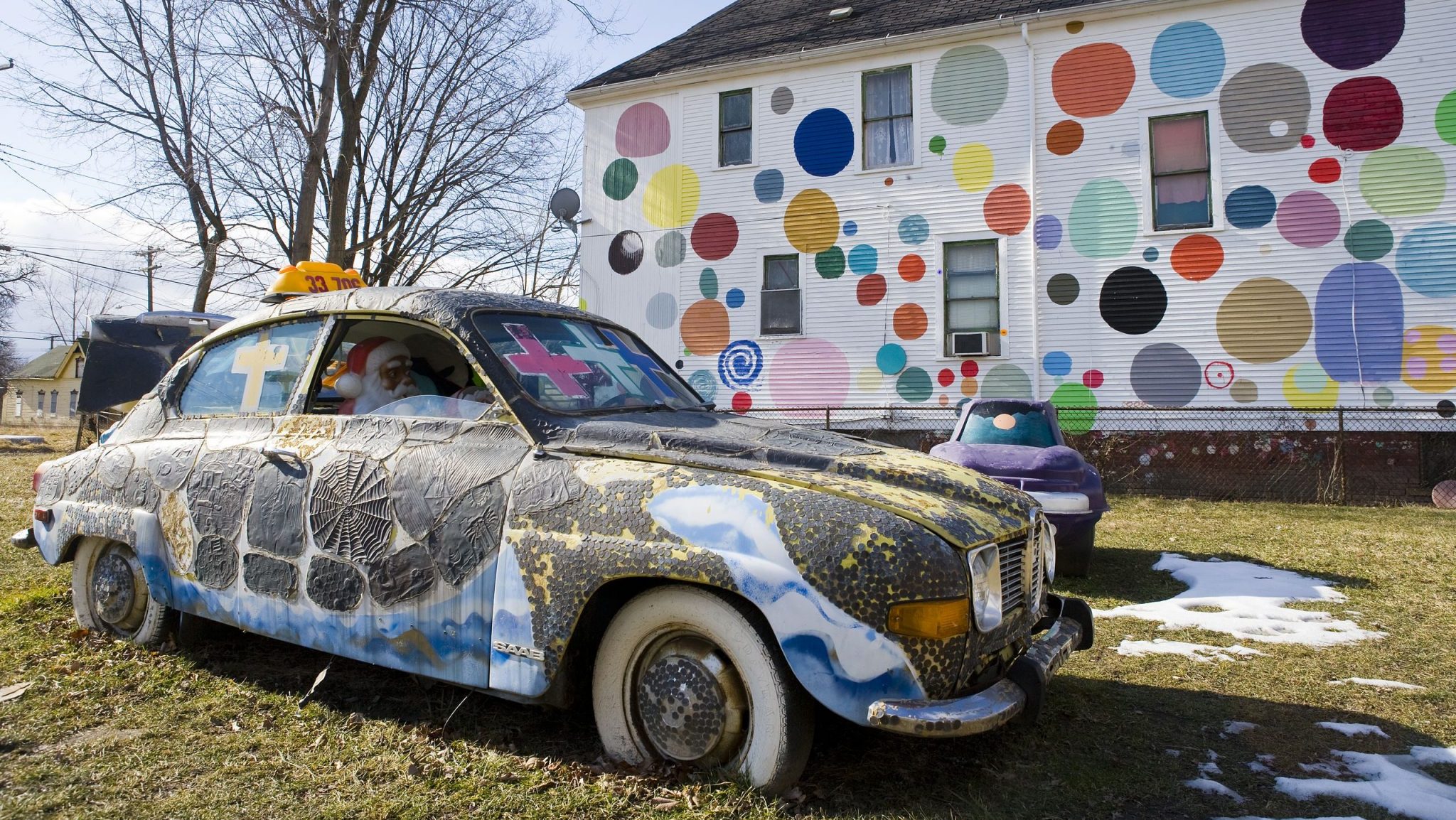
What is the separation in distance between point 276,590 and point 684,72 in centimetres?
1403

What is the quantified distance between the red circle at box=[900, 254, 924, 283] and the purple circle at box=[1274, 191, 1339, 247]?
4984 millimetres

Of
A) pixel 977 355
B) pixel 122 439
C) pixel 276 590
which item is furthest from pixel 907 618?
pixel 977 355

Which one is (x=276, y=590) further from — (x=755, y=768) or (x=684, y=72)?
(x=684, y=72)

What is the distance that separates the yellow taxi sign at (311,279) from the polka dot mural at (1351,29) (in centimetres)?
1300

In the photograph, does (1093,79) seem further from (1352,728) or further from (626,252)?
(1352,728)

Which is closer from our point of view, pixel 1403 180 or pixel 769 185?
pixel 1403 180

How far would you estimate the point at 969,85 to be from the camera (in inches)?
551

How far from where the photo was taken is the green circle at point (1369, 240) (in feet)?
38.9

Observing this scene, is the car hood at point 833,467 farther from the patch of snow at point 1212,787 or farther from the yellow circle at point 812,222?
the yellow circle at point 812,222

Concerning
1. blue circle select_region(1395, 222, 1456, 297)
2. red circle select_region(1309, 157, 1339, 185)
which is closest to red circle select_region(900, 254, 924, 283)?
red circle select_region(1309, 157, 1339, 185)

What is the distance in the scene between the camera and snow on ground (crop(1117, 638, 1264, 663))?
181 inches

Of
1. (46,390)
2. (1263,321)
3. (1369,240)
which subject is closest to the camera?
(1369,240)

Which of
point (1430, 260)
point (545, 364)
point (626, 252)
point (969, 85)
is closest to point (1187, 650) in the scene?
point (545, 364)

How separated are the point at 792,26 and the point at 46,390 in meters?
74.7
